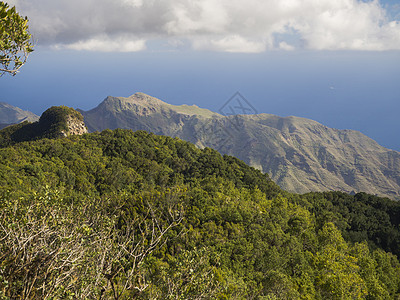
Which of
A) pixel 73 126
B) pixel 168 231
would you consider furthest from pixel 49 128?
pixel 168 231

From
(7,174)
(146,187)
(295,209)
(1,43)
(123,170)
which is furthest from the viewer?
(123,170)

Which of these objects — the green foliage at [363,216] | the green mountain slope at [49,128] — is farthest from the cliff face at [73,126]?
the green foliage at [363,216]

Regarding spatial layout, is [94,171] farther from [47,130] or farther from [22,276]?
[22,276]

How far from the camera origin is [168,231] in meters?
37.8

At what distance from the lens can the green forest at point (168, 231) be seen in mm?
9469

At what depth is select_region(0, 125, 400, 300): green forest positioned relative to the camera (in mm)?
9469

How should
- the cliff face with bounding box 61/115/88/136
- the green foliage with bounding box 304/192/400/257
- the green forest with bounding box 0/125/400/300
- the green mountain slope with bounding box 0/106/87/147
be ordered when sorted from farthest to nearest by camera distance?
the cliff face with bounding box 61/115/88/136 → the green mountain slope with bounding box 0/106/87/147 → the green foliage with bounding box 304/192/400/257 → the green forest with bounding box 0/125/400/300

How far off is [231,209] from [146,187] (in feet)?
94.5

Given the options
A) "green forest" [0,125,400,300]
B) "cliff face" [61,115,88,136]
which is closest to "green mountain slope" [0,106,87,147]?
"cliff face" [61,115,88,136]

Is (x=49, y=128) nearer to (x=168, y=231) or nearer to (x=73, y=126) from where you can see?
(x=73, y=126)

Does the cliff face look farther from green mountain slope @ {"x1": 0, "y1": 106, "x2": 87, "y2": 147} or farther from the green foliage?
the green foliage

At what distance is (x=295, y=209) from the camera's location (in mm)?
66375

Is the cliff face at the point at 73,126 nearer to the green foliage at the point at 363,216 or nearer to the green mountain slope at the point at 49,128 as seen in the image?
the green mountain slope at the point at 49,128

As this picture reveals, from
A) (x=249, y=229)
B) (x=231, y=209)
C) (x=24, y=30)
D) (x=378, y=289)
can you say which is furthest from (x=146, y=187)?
(x=24, y=30)
